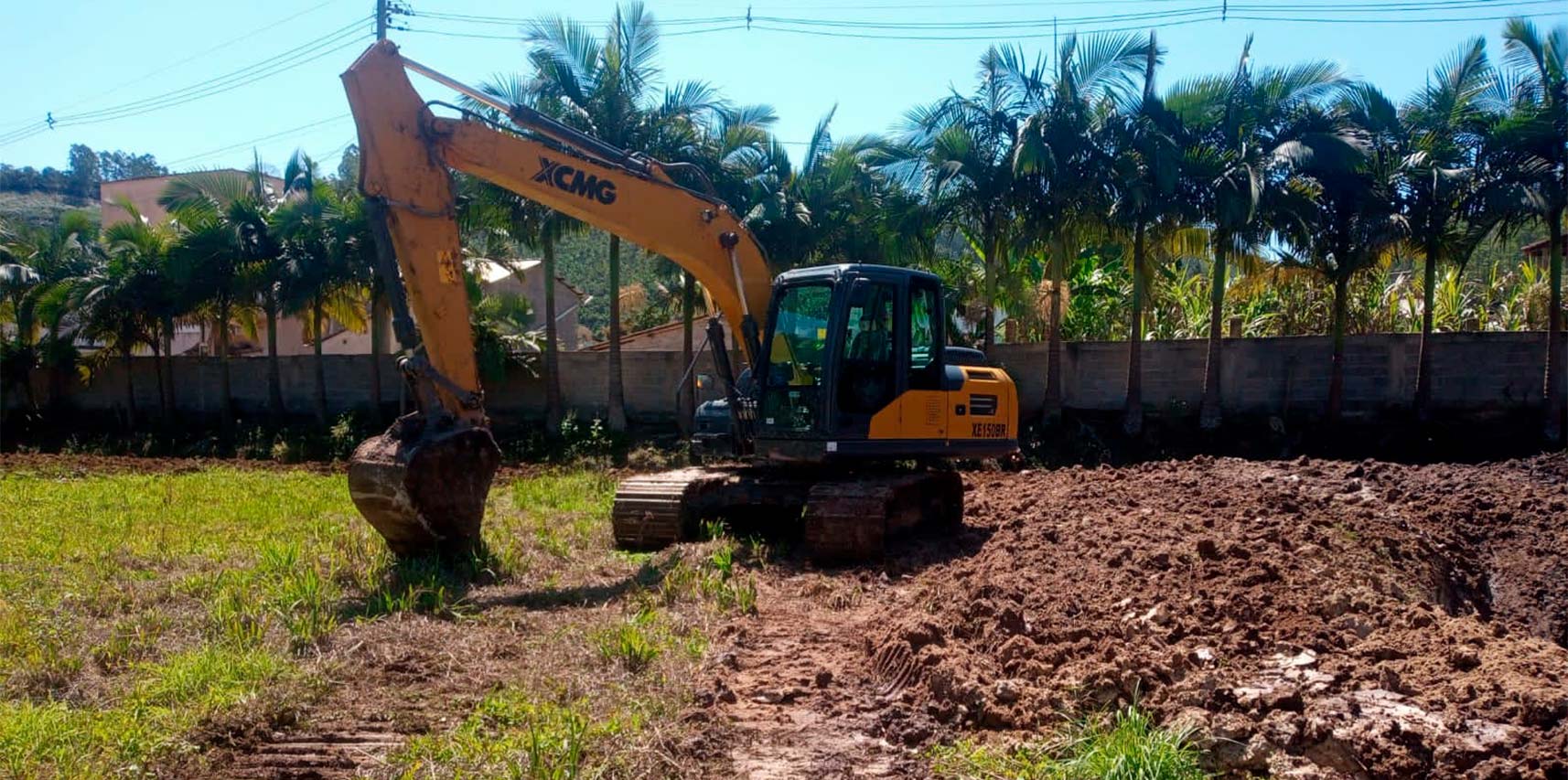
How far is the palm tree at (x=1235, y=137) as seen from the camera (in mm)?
18266

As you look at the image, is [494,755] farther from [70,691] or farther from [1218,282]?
[1218,282]

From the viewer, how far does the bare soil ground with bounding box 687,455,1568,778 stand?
5.44 metres

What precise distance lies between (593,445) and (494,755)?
662 inches

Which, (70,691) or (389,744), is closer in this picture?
(389,744)

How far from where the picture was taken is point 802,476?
11.5m

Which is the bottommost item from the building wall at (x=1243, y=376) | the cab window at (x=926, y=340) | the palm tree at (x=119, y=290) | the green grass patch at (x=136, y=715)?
the green grass patch at (x=136, y=715)

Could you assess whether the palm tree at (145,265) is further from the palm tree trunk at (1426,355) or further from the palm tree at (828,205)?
the palm tree trunk at (1426,355)

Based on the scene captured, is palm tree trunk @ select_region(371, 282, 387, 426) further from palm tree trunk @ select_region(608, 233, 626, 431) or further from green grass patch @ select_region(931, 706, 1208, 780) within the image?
green grass patch @ select_region(931, 706, 1208, 780)

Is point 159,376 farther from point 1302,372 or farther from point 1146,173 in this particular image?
point 1302,372

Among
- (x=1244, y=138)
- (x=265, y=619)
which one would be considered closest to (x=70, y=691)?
(x=265, y=619)

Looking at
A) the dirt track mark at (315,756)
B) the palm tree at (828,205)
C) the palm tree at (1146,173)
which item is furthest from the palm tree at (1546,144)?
the dirt track mark at (315,756)

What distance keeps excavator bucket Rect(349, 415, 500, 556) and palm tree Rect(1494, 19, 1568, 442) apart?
15499 millimetres

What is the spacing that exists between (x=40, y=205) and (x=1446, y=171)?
77.8 meters

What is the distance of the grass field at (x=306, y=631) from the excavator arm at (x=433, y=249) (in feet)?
1.77
